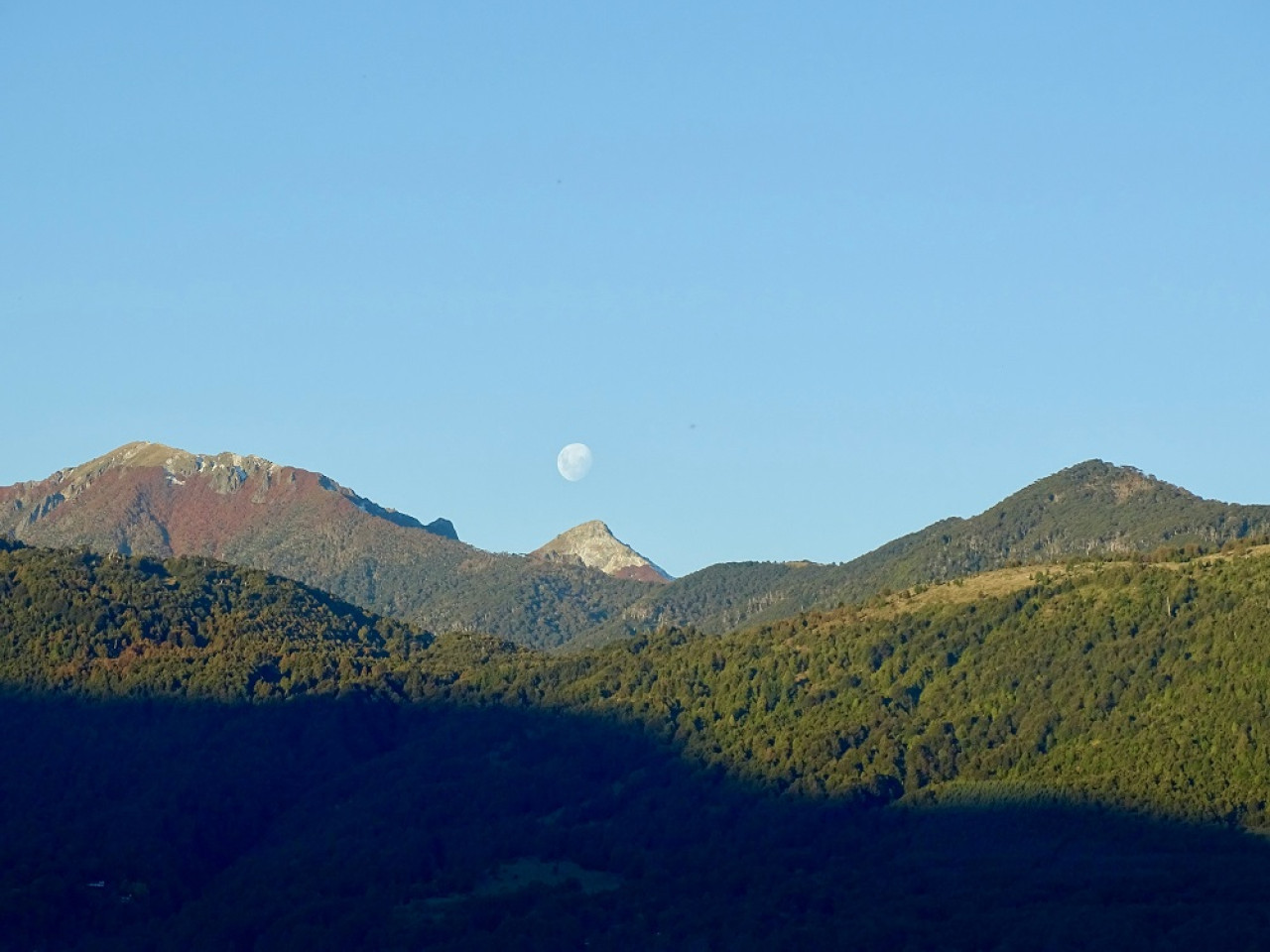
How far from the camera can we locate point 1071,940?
518 ft

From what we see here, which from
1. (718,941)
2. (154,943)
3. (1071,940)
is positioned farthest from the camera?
(154,943)

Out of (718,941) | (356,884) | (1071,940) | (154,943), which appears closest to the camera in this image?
(1071,940)

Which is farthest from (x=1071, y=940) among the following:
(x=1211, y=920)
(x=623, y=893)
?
(x=623, y=893)

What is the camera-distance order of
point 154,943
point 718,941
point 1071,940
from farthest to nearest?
point 154,943, point 718,941, point 1071,940

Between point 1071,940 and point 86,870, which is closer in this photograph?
point 1071,940

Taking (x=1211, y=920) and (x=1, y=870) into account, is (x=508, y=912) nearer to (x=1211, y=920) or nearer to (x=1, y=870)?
(x=1, y=870)

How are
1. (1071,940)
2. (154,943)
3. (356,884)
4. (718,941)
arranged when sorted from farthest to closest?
(356,884) → (154,943) → (718,941) → (1071,940)

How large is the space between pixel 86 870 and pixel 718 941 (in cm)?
5634

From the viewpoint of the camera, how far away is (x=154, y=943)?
17938cm

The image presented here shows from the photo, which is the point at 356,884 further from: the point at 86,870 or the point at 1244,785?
the point at 1244,785

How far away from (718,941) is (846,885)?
1839 centimetres

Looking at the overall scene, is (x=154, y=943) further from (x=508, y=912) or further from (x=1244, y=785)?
(x=1244, y=785)

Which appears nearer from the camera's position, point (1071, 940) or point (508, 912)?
point (1071, 940)

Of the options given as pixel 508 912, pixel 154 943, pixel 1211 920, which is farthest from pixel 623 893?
pixel 1211 920
